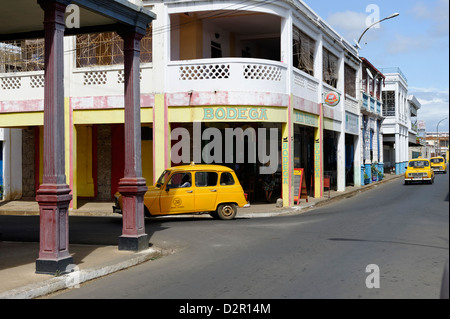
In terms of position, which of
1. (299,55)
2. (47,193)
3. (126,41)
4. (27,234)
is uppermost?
(299,55)

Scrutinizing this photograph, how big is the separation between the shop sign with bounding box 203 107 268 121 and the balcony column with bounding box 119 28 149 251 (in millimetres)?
7719

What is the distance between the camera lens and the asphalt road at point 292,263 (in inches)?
263

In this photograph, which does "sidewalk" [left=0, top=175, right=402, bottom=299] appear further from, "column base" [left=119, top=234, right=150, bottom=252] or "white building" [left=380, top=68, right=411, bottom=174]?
"white building" [left=380, top=68, right=411, bottom=174]

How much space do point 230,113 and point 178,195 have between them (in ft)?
14.9

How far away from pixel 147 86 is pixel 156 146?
2.32m

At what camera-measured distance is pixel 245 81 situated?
18.5m

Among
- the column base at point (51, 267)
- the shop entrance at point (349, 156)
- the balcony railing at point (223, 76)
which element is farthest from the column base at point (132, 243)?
the shop entrance at point (349, 156)

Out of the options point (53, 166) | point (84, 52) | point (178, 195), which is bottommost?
point (178, 195)

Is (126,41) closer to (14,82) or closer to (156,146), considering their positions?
(156,146)

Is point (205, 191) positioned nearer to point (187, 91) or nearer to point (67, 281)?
point (187, 91)

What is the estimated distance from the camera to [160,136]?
1867 cm

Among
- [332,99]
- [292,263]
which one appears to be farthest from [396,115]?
[292,263]
